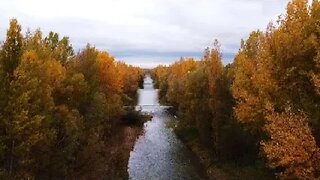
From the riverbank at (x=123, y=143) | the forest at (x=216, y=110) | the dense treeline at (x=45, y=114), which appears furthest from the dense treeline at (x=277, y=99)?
the dense treeline at (x=45, y=114)

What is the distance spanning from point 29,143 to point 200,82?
2977 cm

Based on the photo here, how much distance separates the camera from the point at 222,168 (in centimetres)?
4603

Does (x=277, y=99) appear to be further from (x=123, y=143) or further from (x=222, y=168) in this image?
(x=123, y=143)

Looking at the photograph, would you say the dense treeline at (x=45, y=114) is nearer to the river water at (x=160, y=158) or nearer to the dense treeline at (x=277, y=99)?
the river water at (x=160, y=158)

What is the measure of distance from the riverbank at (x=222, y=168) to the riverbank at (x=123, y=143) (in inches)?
340

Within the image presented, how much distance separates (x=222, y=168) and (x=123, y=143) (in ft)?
67.7

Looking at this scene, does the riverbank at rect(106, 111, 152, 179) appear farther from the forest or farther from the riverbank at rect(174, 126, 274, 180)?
the riverbank at rect(174, 126, 274, 180)

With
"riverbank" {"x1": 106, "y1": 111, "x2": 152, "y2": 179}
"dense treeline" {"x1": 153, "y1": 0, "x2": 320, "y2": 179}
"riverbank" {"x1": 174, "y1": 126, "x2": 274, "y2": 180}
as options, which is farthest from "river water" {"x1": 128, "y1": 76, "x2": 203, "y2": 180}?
"dense treeline" {"x1": 153, "y1": 0, "x2": 320, "y2": 179}

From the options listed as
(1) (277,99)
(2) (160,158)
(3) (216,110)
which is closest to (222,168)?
(3) (216,110)

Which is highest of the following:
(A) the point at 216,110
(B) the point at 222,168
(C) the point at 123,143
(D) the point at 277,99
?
(D) the point at 277,99

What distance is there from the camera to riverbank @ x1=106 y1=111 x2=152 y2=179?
4270cm

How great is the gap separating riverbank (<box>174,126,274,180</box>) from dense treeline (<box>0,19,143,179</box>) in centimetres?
1059

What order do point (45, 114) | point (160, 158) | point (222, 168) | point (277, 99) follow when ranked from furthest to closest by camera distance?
1. point (160, 158)
2. point (222, 168)
3. point (45, 114)
4. point (277, 99)

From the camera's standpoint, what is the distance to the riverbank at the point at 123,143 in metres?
42.7
